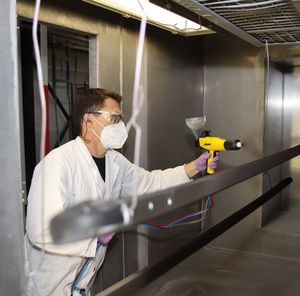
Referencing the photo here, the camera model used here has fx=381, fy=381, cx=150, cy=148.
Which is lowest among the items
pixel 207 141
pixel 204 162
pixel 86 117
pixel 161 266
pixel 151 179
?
pixel 161 266

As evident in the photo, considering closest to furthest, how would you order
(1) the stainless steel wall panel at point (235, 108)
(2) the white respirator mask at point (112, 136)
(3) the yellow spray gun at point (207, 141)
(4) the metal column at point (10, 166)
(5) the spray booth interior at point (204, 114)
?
(4) the metal column at point (10, 166), (2) the white respirator mask at point (112, 136), (3) the yellow spray gun at point (207, 141), (5) the spray booth interior at point (204, 114), (1) the stainless steel wall panel at point (235, 108)

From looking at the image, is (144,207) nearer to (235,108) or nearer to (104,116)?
(104,116)

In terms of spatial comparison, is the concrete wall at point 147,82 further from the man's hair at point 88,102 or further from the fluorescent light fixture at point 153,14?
the man's hair at point 88,102

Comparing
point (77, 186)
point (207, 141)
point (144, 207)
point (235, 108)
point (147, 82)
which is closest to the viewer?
point (144, 207)

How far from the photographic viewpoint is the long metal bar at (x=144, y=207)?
50 centimetres

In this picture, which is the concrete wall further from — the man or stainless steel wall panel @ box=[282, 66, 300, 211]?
stainless steel wall panel @ box=[282, 66, 300, 211]

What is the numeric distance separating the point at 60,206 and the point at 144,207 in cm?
71

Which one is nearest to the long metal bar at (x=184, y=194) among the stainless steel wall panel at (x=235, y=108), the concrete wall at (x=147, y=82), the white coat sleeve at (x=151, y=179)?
the white coat sleeve at (x=151, y=179)

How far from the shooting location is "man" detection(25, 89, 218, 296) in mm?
1318

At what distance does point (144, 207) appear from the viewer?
2.13 ft

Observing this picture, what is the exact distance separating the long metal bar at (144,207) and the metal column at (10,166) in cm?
44

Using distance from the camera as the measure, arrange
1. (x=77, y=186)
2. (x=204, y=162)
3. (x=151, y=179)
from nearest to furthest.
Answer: (x=77, y=186), (x=204, y=162), (x=151, y=179)

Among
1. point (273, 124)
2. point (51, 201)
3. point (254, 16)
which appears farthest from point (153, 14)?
point (273, 124)

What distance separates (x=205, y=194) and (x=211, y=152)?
3.06ft
